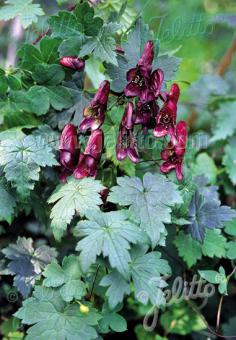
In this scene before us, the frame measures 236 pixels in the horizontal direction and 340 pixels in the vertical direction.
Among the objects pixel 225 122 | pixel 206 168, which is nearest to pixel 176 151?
pixel 206 168

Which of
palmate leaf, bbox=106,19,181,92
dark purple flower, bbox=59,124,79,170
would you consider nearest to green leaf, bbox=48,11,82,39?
palmate leaf, bbox=106,19,181,92

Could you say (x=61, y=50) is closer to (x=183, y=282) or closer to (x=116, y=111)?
(x=116, y=111)

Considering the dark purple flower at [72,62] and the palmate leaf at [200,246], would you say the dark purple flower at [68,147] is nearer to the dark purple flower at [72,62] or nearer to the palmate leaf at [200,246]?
the dark purple flower at [72,62]

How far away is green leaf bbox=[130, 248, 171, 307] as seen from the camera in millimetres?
1101

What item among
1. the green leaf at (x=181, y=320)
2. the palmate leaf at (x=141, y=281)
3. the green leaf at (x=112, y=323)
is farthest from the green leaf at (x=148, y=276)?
the green leaf at (x=181, y=320)

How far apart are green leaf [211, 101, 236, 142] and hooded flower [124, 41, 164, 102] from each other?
33.6 inches

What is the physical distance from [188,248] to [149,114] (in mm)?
435

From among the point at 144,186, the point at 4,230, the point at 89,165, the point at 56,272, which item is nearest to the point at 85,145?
the point at 89,165

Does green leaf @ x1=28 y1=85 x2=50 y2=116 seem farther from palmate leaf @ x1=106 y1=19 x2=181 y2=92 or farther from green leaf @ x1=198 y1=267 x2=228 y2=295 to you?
green leaf @ x1=198 y1=267 x2=228 y2=295

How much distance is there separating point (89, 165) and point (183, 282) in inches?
19.6

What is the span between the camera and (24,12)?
1.36 meters

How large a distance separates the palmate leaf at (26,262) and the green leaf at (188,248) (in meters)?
0.37

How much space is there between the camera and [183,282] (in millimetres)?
1466

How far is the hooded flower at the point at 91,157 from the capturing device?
4.02ft
